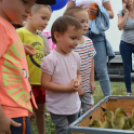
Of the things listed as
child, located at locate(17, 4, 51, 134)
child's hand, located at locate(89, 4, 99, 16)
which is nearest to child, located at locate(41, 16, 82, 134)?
child, located at locate(17, 4, 51, 134)

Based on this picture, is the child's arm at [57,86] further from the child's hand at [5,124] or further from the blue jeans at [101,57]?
the blue jeans at [101,57]

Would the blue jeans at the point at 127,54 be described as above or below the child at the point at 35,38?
below

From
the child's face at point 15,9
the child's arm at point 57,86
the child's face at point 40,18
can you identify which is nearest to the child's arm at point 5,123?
the child's face at point 15,9

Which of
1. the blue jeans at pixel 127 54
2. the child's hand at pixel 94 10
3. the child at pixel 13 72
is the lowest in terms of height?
the blue jeans at pixel 127 54

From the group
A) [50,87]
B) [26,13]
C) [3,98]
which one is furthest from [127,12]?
[3,98]

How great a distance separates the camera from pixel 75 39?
189 cm

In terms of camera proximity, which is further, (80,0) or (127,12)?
(127,12)

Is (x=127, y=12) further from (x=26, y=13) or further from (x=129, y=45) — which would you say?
(x=26, y=13)

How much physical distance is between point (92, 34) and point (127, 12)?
138cm

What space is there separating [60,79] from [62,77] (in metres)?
0.02

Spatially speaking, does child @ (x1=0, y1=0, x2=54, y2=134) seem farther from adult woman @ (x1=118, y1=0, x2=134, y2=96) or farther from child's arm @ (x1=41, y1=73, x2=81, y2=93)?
adult woman @ (x1=118, y1=0, x2=134, y2=96)

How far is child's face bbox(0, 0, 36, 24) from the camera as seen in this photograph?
4.06ft

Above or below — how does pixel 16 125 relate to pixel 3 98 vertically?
below

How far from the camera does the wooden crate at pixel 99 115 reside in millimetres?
928
